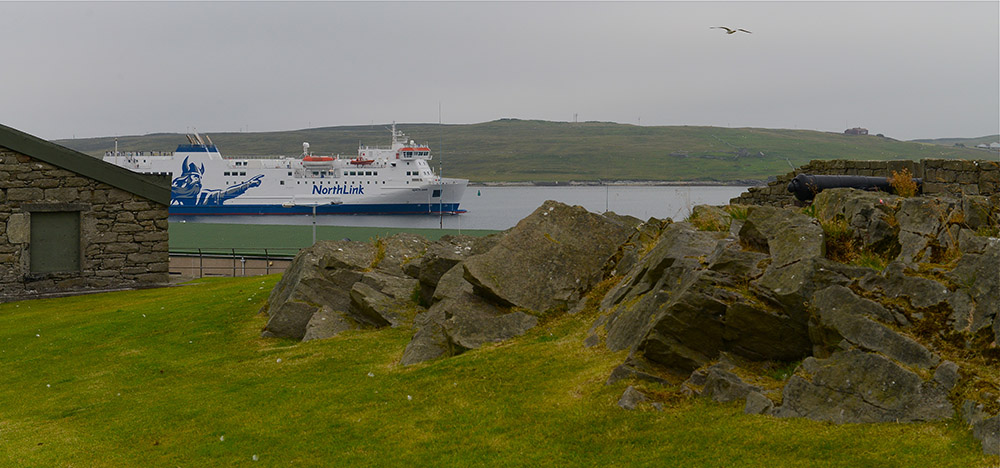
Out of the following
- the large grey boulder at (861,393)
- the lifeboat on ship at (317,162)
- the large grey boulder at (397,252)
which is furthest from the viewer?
the lifeboat on ship at (317,162)

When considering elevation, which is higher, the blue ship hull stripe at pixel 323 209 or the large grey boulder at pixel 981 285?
the large grey boulder at pixel 981 285

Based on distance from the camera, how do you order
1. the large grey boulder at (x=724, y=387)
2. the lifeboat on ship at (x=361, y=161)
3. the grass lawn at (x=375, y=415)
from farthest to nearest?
the lifeboat on ship at (x=361, y=161) → the large grey boulder at (x=724, y=387) → the grass lawn at (x=375, y=415)

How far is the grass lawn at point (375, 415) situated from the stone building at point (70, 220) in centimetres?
810

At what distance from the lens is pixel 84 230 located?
21.6 m

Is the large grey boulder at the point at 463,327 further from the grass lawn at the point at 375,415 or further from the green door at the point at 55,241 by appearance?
the green door at the point at 55,241

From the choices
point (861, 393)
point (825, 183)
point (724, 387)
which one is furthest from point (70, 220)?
point (861, 393)

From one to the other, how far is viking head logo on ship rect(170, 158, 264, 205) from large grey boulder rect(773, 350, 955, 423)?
9973 centimetres

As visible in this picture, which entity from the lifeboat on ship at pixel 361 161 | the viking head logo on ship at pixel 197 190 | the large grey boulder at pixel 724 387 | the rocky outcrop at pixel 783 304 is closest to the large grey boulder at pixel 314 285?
the rocky outcrop at pixel 783 304

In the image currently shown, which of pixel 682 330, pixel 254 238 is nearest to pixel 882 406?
pixel 682 330

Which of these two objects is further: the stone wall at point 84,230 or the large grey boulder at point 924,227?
the stone wall at point 84,230

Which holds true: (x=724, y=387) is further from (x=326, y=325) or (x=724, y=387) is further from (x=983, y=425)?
(x=326, y=325)

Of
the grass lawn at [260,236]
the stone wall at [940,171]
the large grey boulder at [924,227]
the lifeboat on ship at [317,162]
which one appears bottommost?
the grass lawn at [260,236]

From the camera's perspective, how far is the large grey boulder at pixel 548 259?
1081cm

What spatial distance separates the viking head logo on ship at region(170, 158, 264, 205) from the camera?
100 m
